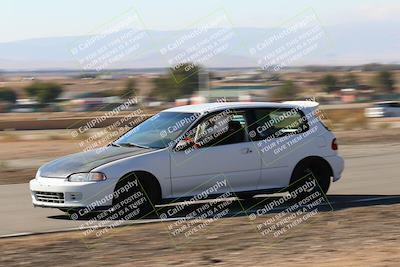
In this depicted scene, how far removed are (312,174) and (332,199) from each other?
803mm

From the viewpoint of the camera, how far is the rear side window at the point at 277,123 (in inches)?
525

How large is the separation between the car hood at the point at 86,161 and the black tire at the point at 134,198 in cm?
36

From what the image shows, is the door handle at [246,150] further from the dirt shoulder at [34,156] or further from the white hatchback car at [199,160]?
the dirt shoulder at [34,156]

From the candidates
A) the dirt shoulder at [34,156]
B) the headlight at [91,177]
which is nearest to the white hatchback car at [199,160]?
the headlight at [91,177]

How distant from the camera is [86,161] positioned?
40.0 feet

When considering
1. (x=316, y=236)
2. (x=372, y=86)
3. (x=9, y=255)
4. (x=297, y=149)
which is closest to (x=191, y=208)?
(x=297, y=149)

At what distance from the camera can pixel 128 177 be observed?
12.0 meters

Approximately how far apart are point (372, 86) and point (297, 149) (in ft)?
442

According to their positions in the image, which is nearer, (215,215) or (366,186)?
(215,215)

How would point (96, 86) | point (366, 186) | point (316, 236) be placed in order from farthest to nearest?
point (96, 86) < point (366, 186) < point (316, 236)

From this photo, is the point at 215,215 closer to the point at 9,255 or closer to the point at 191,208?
the point at 191,208

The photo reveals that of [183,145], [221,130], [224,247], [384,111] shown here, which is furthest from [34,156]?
[384,111]

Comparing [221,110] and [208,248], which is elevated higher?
[221,110]

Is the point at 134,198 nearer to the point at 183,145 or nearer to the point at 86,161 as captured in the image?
the point at 86,161
